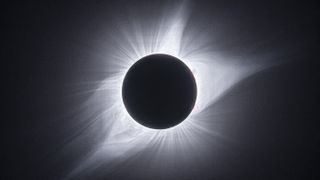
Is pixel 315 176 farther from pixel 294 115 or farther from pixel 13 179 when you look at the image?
pixel 13 179

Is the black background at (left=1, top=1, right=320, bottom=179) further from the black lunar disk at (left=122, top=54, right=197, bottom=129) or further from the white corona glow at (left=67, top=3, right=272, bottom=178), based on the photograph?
the black lunar disk at (left=122, top=54, right=197, bottom=129)

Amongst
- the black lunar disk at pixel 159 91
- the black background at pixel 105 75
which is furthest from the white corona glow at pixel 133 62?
the black lunar disk at pixel 159 91

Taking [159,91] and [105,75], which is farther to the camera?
[105,75]

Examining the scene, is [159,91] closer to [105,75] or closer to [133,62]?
[133,62]

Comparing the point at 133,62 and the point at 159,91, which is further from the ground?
the point at 133,62

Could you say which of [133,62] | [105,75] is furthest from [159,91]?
[105,75]

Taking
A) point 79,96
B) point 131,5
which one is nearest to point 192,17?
point 131,5
